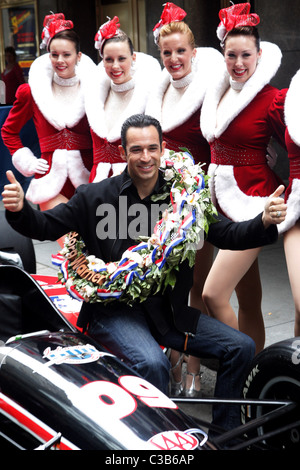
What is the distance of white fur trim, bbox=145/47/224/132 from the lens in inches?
155

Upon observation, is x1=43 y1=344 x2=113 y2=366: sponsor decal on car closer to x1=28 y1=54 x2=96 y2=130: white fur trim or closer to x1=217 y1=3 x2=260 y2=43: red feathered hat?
x1=217 y1=3 x2=260 y2=43: red feathered hat

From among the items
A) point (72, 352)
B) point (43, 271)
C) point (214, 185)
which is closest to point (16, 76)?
point (43, 271)

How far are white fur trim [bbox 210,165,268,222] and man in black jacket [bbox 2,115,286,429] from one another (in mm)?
514

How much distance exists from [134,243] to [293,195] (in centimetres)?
84

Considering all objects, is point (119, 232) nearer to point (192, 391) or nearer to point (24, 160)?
point (192, 391)

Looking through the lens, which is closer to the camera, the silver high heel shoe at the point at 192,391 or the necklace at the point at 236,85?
the necklace at the point at 236,85

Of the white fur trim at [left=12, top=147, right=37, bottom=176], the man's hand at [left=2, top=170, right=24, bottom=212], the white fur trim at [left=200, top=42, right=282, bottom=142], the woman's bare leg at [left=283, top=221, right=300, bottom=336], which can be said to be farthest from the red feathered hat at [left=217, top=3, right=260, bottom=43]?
the white fur trim at [left=12, top=147, right=37, bottom=176]

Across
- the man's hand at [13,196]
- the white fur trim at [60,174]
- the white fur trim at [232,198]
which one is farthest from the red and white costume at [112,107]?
the man's hand at [13,196]

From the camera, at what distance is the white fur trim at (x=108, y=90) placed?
169 inches

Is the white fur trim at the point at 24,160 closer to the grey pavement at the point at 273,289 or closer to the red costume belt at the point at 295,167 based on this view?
the grey pavement at the point at 273,289

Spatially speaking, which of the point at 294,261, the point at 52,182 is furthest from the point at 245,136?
the point at 52,182

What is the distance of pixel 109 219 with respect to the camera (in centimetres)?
309
